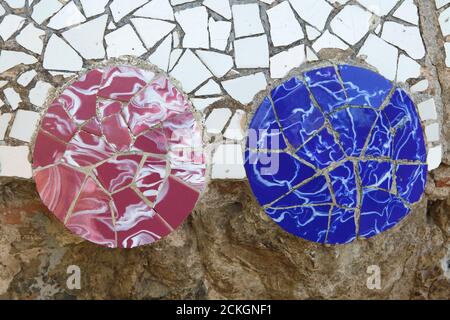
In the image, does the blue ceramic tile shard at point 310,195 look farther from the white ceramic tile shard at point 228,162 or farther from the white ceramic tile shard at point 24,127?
the white ceramic tile shard at point 24,127

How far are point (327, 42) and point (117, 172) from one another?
798 mm

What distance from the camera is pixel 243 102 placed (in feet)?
6.95

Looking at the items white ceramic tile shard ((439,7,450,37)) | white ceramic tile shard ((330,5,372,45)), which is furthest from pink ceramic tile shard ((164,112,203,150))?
white ceramic tile shard ((439,7,450,37))

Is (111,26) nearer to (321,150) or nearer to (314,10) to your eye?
(314,10)

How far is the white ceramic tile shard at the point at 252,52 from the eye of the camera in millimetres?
2123

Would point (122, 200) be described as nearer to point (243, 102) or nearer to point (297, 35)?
point (243, 102)

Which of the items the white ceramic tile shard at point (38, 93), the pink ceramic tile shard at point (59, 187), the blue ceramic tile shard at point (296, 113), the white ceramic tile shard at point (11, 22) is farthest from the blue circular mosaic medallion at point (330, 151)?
the white ceramic tile shard at point (11, 22)

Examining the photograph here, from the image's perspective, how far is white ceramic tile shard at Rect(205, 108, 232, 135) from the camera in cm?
211

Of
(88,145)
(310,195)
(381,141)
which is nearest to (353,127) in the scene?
(381,141)

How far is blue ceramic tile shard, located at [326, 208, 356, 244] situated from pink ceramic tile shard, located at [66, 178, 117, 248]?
2.28ft

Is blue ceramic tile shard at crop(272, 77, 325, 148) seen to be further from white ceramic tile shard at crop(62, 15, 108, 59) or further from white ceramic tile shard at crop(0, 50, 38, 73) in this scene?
white ceramic tile shard at crop(0, 50, 38, 73)

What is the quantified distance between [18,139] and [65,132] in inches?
6.5

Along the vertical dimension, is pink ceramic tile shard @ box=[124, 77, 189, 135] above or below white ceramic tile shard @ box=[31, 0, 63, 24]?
below

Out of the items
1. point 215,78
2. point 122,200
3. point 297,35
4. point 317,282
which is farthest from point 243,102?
point 317,282
